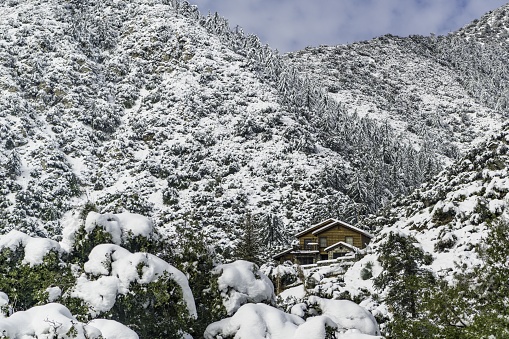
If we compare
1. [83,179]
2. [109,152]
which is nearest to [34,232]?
[83,179]

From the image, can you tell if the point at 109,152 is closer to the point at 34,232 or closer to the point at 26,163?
the point at 26,163

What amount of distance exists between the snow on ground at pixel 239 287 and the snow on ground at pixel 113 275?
2428mm

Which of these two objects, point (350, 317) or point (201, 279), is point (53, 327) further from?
point (350, 317)

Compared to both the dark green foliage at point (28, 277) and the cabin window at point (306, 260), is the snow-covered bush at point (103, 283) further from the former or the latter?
the cabin window at point (306, 260)

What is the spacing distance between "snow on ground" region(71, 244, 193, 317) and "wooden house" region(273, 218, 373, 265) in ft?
133

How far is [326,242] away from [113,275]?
44979 mm

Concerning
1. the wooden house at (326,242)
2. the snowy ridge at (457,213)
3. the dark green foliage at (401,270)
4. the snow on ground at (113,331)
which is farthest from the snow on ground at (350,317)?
the wooden house at (326,242)

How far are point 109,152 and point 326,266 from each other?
59.0 metres

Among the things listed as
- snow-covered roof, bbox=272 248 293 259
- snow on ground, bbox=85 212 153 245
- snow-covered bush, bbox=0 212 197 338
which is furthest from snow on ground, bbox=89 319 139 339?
snow-covered roof, bbox=272 248 293 259

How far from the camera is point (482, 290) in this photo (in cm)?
1631

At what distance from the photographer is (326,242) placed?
2388 inches

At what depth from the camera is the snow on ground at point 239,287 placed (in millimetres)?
20312

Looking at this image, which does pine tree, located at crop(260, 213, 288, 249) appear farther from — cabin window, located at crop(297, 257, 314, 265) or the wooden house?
cabin window, located at crop(297, 257, 314, 265)

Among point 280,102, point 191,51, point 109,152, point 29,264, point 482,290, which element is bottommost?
point 482,290
